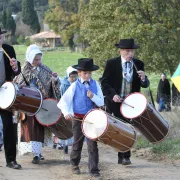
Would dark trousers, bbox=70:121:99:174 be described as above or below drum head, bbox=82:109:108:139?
below

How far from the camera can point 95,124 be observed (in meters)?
6.70

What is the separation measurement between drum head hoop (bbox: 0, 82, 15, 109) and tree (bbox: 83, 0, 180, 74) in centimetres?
1239

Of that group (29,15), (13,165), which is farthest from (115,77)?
(29,15)

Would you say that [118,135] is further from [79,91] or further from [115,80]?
[115,80]

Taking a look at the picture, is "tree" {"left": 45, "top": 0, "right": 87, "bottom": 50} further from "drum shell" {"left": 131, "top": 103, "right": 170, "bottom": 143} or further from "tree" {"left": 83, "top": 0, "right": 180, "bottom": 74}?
"drum shell" {"left": 131, "top": 103, "right": 170, "bottom": 143}

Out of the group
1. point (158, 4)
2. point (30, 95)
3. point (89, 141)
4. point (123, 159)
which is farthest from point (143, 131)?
point (158, 4)

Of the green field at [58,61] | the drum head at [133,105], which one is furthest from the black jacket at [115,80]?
the green field at [58,61]

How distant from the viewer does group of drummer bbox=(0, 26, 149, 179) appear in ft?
23.6

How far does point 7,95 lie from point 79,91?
3.19ft

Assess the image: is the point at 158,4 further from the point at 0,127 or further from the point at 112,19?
the point at 0,127

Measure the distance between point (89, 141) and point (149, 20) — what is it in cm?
1449

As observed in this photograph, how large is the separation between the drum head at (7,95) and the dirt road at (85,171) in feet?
3.04

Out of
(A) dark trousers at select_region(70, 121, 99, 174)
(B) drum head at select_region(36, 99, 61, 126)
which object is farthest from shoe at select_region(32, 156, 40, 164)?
(A) dark trousers at select_region(70, 121, 99, 174)

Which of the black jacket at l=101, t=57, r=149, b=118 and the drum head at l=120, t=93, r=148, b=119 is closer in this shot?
the drum head at l=120, t=93, r=148, b=119
